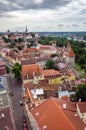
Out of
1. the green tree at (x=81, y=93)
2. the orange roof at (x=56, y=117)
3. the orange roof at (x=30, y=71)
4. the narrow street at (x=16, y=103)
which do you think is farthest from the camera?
the orange roof at (x=30, y=71)

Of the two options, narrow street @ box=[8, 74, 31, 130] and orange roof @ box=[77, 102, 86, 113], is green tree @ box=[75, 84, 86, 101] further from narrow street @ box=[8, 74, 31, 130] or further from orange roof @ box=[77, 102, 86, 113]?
narrow street @ box=[8, 74, 31, 130]

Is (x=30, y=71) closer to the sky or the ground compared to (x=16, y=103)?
closer to the sky

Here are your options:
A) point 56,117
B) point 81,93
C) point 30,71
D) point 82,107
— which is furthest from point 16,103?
point 56,117

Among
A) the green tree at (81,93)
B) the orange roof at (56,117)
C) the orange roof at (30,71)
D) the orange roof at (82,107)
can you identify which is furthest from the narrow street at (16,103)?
the green tree at (81,93)

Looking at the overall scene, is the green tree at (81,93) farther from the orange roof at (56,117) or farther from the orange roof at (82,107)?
the orange roof at (56,117)

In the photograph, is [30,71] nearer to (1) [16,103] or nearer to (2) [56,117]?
(1) [16,103]

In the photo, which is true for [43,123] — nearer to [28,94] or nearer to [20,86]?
[28,94]
